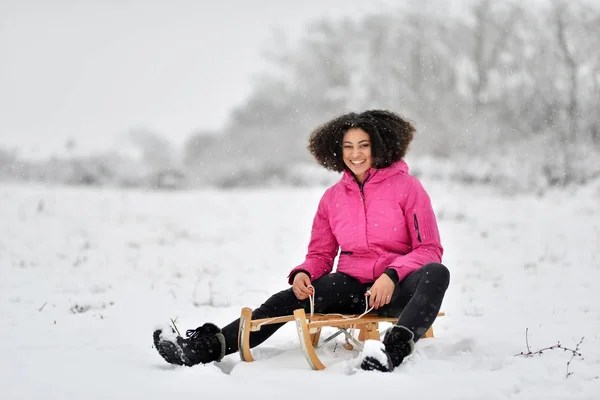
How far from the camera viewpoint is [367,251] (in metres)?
3.13

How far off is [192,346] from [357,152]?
137 cm

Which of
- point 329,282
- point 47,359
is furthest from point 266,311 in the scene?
point 47,359

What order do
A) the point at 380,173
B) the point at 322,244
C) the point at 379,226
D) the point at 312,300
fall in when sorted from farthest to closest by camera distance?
the point at 322,244 → the point at 380,173 → the point at 379,226 → the point at 312,300

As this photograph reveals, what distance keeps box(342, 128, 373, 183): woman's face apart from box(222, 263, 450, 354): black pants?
603 millimetres

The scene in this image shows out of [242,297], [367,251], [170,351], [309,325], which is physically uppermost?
[367,251]

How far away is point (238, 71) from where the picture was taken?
80.3 feet

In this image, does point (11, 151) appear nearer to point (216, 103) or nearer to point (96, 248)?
point (96, 248)

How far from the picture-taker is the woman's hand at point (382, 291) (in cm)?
277

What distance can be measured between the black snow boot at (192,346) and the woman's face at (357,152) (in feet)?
3.88

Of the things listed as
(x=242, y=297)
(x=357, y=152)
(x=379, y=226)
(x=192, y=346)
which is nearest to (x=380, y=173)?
(x=357, y=152)

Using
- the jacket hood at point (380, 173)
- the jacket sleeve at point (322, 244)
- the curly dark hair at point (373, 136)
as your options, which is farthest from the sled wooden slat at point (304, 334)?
the curly dark hair at point (373, 136)

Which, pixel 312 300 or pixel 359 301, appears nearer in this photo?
pixel 312 300

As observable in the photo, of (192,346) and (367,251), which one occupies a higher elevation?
(367,251)

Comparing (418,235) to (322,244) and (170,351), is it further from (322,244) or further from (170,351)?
(170,351)
